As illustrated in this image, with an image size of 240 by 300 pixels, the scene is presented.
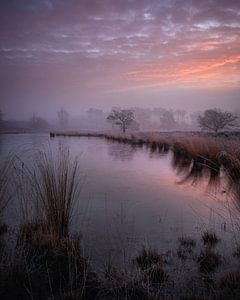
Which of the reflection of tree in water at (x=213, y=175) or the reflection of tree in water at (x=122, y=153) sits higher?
the reflection of tree in water at (x=213, y=175)

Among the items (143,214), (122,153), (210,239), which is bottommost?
(122,153)

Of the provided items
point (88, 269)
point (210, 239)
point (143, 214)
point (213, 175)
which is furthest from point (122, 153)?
point (88, 269)

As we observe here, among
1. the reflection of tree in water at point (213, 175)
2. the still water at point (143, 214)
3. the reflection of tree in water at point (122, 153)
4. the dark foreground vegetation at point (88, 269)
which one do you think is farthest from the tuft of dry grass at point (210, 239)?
the reflection of tree in water at point (122, 153)

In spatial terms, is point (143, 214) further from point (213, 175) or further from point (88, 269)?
point (213, 175)

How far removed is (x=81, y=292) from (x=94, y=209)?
124 inches

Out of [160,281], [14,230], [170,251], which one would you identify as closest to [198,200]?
[170,251]

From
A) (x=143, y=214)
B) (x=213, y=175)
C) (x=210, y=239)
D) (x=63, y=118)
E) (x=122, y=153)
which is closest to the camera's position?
(x=210, y=239)

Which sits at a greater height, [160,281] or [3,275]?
[3,275]

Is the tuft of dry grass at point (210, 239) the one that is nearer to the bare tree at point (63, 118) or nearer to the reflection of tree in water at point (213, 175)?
the reflection of tree in water at point (213, 175)

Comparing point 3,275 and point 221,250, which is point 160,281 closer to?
point 221,250

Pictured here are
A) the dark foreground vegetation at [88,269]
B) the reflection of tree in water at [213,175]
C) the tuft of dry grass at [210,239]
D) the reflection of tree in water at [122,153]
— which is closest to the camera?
the dark foreground vegetation at [88,269]

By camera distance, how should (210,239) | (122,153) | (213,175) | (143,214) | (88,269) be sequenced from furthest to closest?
(122,153) < (213,175) < (143,214) < (210,239) < (88,269)

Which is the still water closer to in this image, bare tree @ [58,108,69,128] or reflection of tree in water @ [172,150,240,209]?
reflection of tree in water @ [172,150,240,209]

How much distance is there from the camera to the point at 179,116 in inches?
6166
